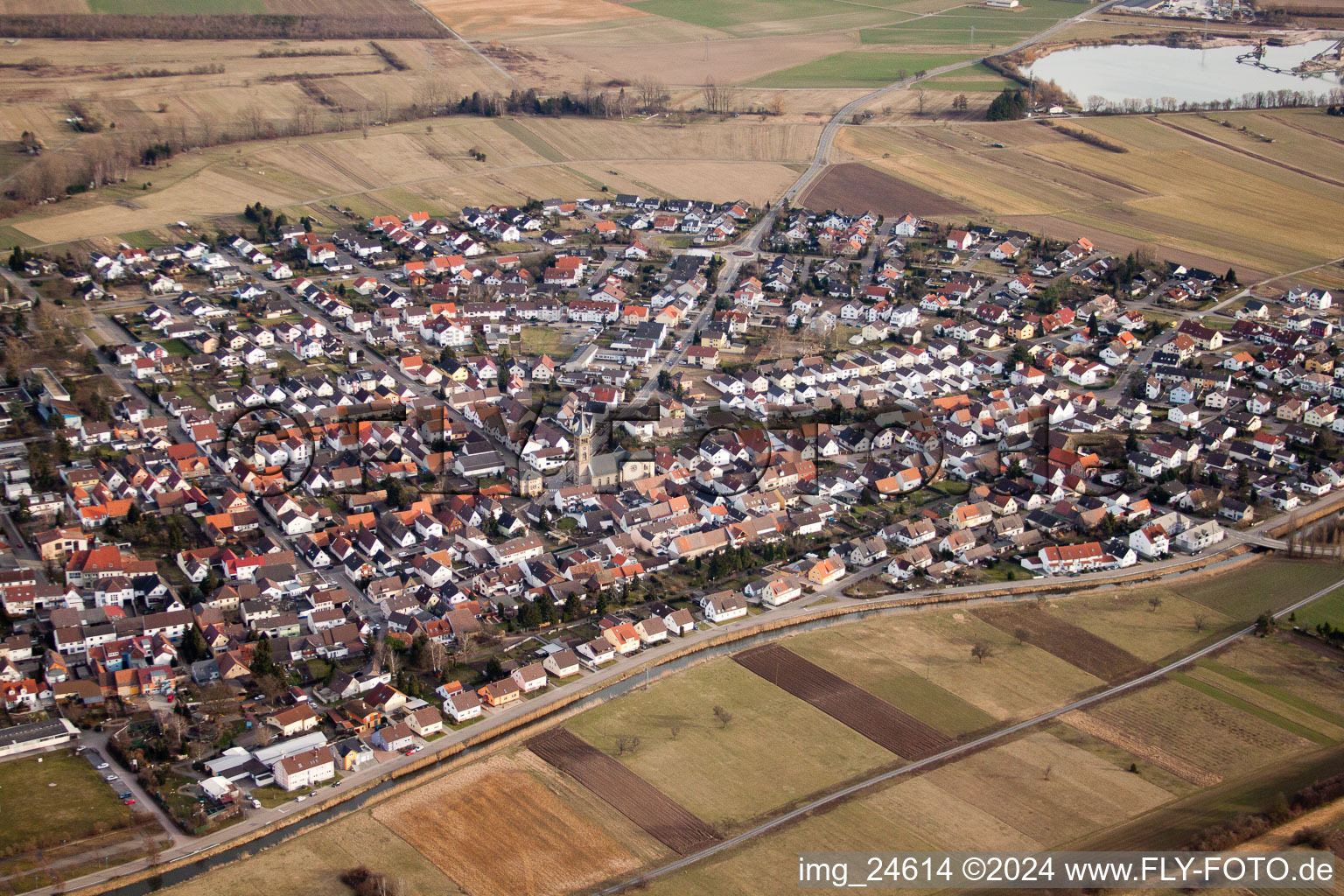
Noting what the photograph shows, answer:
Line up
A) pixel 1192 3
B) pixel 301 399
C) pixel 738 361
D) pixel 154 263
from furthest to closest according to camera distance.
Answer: pixel 1192 3, pixel 154 263, pixel 738 361, pixel 301 399

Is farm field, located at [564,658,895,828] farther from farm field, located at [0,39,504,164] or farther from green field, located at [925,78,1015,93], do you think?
green field, located at [925,78,1015,93]

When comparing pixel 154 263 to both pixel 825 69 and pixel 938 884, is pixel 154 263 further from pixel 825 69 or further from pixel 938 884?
pixel 825 69

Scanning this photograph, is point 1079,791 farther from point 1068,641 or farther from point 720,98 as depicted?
point 720,98

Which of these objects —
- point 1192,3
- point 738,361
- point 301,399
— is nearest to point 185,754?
point 301,399

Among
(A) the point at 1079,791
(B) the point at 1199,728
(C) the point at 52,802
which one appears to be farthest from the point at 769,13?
(C) the point at 52,802

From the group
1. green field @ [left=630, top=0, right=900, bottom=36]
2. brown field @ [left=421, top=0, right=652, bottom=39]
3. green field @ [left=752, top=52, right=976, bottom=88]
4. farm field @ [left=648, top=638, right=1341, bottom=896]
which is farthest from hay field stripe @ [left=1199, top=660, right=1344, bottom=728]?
green field @ [left=630, top=0, right=900, bottom=36]

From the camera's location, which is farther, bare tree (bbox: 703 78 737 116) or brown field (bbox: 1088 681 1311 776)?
bare tree (bbox: 703 78 737 116)
